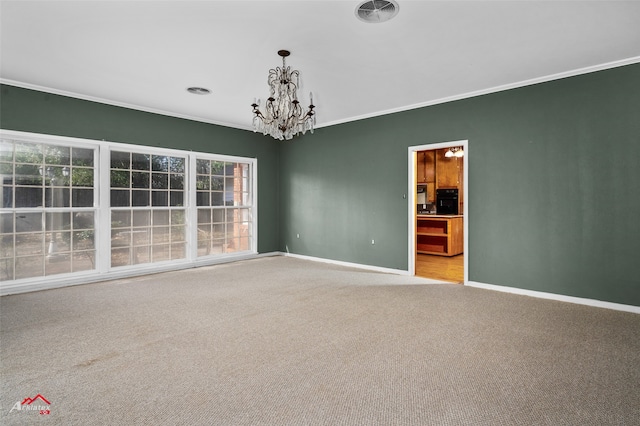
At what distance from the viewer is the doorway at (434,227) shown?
5379 mm

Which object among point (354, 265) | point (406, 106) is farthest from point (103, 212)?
point (406, 106)

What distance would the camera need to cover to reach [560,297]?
404 centimetres

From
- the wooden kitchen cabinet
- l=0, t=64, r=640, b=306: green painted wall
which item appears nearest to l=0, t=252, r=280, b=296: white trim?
l=0, t=64, r=640, b=306: green painted wall

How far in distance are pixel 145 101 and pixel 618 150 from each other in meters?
6.14

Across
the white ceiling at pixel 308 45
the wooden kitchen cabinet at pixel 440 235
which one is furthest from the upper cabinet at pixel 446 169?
the white ceiling at pixel 308 45

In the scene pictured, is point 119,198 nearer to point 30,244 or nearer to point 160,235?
point 160,235

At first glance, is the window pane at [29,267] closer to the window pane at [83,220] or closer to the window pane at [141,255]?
the window pane at [83,220]

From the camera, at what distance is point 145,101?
5121 mm

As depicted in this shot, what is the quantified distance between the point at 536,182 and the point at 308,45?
3219mm

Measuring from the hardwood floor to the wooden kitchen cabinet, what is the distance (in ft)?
0.56

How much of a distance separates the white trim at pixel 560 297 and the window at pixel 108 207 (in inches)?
182

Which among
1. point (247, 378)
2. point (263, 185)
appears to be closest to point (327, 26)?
point (247, 378)

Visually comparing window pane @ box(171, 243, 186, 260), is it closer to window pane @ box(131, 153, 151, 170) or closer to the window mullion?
the window mullion

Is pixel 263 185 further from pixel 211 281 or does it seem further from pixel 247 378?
pixel 247 378
